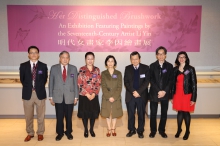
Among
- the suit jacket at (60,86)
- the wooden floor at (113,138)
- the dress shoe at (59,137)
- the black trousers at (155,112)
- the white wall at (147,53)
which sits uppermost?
the white wall at (147,53)

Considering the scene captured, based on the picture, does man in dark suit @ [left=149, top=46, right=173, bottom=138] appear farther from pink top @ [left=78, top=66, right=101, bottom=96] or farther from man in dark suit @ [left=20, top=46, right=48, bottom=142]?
man in dark suit @ [left=20, top=46, right=48, bottom=142]

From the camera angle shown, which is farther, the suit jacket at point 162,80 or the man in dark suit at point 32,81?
the suit jacket at point 162,80

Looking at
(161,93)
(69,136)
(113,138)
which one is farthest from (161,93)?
(69,136)

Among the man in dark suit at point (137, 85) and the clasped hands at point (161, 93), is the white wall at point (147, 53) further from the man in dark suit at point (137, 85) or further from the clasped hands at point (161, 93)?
the clasped hands at point (161, 93)

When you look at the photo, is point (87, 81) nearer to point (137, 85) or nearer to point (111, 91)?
point (111, 91)

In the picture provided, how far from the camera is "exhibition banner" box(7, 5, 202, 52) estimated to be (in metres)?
5.62

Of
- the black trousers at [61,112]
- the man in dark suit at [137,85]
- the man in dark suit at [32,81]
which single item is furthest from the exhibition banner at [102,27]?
the black trousers at [61,112]

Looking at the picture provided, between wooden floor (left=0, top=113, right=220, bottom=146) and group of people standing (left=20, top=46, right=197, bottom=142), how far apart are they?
0.14m

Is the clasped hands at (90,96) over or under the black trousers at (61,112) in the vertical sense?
over

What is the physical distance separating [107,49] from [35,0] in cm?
211

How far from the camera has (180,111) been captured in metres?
4.15

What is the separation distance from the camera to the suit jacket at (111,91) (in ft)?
13.5

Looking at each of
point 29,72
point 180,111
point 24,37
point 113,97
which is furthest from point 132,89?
point 24,37

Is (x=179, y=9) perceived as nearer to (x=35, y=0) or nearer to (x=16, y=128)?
(x=35, y=0)
